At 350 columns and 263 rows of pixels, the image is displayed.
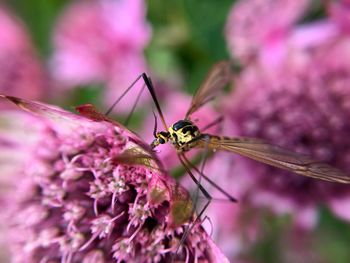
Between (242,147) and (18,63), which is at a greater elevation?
(18,63)

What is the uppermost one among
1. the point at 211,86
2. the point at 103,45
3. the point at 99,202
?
the point at 103,45

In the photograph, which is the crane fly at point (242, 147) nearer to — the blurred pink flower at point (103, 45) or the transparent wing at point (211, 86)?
the transparent wing at point (211, 86)

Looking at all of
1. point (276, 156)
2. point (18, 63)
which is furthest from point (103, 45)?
point (276, 156)

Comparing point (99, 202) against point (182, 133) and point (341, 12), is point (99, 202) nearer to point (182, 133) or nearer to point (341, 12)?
point (182, 133)

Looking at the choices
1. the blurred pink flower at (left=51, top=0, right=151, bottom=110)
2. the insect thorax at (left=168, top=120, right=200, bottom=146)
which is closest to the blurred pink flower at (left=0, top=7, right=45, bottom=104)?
the blurred pink flower at (left=51, top=0, right=151, bottom=110)

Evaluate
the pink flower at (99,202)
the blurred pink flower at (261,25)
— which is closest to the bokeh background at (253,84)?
the blurred pink flower at (261,25)

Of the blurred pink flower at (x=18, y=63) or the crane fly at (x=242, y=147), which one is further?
the blurred pink flower at (x=18, y=63)
